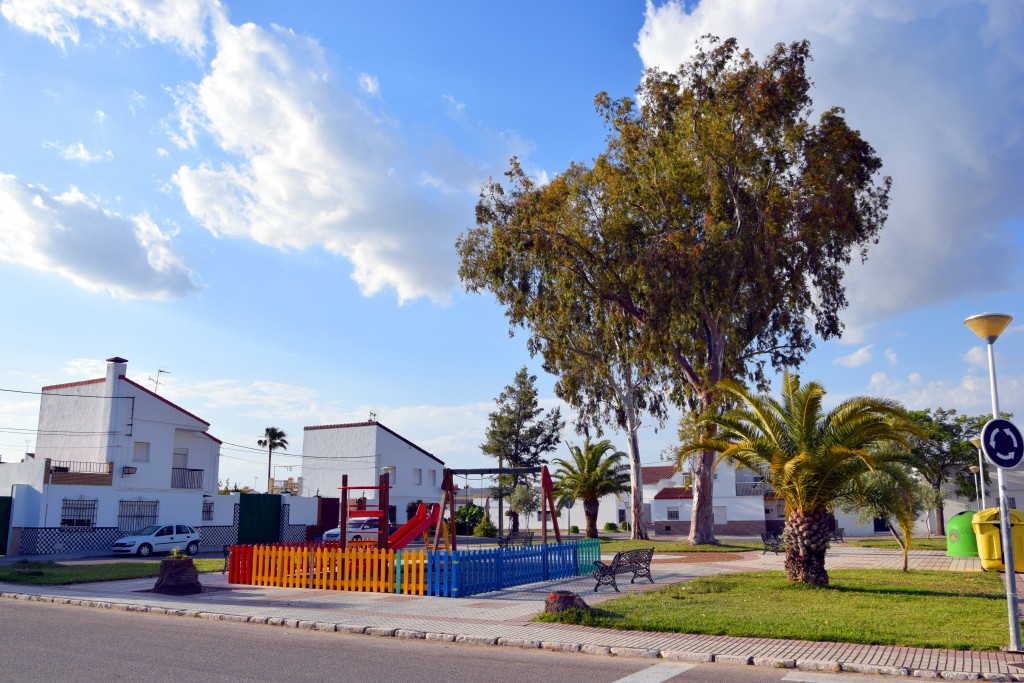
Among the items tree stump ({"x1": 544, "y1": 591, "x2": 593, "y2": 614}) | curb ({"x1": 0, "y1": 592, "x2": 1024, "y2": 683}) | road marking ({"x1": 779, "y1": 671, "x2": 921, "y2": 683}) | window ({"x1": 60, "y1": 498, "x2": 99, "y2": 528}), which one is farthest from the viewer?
window ({"x1": 60, "y1": 498, "x2": 99, "y2": 528})

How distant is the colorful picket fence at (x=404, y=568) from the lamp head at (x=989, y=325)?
10.9 meters

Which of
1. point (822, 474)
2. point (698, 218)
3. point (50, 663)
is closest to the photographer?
point (50, 663)

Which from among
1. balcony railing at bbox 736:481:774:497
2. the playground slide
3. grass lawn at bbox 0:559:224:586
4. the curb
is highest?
balcony railing at bbox 736:481:774:497

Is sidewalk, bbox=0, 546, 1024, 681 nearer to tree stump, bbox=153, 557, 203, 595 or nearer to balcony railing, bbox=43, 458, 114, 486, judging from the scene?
tree stump, bbox=153, 557, 203, 595

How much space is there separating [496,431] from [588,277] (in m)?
31.7

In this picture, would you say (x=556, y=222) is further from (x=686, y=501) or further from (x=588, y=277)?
(x=686, y=501)

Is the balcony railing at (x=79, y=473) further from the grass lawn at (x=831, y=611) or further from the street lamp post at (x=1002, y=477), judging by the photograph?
the street lamp post at (x=1002, y=477)

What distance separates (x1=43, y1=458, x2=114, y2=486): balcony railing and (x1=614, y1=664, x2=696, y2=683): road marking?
3449cm

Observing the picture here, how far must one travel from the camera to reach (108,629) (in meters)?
12.6

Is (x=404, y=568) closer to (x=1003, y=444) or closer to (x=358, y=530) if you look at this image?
(x=1003, y=444)

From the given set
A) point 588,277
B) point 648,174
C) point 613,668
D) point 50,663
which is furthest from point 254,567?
point 648,174

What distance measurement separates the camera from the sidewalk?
961 centimetres

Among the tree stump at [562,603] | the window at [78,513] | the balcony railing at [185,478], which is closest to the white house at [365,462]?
the balcony railing at [185,478]

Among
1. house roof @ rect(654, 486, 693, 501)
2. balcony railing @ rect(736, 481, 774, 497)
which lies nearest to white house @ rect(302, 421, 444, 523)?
house roof @ rect(654, 486, 693, 501)
